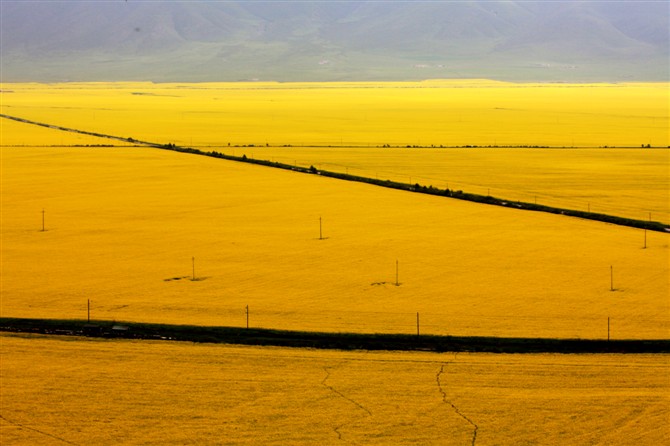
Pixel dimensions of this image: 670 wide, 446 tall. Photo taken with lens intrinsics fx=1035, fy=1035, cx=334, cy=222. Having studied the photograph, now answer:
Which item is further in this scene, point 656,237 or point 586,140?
point 586,140

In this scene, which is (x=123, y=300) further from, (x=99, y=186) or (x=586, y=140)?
(x=586, y=140)

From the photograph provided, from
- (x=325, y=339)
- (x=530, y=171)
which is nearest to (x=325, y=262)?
(x=325, y=339)

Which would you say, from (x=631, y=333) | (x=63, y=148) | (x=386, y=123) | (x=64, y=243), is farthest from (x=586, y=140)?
(x=631, y=333)

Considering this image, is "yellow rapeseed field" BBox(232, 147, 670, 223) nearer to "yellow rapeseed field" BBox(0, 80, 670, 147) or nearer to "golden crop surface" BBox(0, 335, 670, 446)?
"yellow rapeseed field" BBox(0, 80, 670, 147)

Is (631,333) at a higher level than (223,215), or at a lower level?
lower

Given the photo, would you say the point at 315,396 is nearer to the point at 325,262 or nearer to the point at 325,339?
the point at 325,339

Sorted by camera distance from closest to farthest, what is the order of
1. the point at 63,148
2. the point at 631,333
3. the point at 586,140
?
1. the point at 631,333
2. the point at 63,148
3. the point at 586,140
